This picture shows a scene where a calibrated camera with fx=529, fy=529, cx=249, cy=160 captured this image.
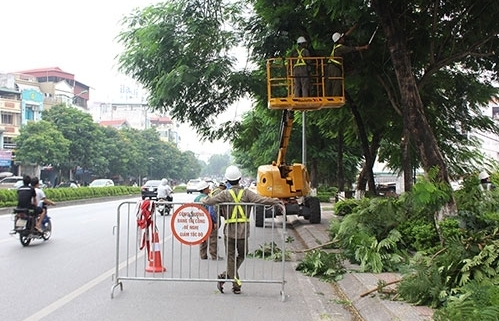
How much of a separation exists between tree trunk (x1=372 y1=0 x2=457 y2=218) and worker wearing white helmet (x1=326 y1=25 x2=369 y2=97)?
4.09 feet

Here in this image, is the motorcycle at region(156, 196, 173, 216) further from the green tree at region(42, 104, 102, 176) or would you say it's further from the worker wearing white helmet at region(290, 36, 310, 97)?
the green tree at region(42, 104, 102, 176)

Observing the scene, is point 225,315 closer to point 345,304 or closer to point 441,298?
point 345,304

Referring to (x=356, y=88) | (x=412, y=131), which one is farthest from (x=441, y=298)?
(x=356, y=88)

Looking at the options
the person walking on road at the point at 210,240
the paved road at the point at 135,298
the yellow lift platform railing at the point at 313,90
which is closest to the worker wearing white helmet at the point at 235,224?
the paved road at the point at 135,298

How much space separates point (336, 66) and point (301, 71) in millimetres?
846

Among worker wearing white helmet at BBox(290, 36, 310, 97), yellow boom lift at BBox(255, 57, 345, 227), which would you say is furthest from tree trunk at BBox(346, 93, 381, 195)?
worker wearing white helmet at BBox(290, 36, 310, 97)

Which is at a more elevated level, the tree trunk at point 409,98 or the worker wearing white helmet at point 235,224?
the tree trunk at point 409,98

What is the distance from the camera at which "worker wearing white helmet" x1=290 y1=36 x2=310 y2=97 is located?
1265cm

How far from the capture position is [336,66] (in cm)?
1266

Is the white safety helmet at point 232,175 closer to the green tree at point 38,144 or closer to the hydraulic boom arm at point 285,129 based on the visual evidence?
the hydraulic boom arm at point 285,129

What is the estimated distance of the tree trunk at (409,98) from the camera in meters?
10.6

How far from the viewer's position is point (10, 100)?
55594mm

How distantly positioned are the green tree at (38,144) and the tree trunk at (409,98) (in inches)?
1685

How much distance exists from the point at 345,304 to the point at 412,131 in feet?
17.2
